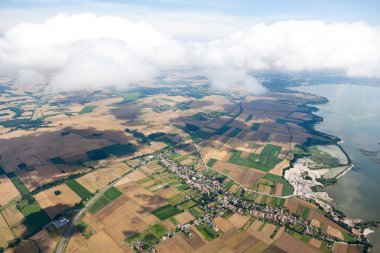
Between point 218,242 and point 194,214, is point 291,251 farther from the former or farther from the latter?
point 194,214

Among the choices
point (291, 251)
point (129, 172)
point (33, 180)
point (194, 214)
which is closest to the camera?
point (291, 251)

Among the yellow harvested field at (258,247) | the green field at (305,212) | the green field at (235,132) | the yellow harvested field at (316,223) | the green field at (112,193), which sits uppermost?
the yellow harvested field at (258,247)

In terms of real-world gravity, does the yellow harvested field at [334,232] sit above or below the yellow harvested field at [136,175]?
above

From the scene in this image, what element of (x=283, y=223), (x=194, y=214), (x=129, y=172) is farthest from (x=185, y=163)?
(x=283, y=223)

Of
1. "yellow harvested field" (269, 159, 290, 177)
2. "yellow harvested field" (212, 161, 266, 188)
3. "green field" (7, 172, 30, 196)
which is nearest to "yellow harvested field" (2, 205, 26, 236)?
"green field" (7, 172, 30, 196)

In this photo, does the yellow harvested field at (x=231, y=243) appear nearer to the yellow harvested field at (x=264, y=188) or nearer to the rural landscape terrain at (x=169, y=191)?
the rural landscape terrain at (x=169, y=191)

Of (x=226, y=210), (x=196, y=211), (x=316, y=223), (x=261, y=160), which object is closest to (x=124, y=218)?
(x=196, y=211)

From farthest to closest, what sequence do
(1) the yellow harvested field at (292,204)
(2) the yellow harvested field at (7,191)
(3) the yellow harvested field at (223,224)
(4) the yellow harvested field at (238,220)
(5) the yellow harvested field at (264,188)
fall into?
1. (5) the yellow harvested field at (264,188)
2. (2) the yellow harvested field at (7,191)
3. (1) the yellow harvested field at (292,204)
4. (4) the yellow harvested field at (238,220)
5. (3) the yellow harvested field at (223,224)

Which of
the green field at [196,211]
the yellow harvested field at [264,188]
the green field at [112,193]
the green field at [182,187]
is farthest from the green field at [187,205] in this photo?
the yellow harvested field at [264,188]
